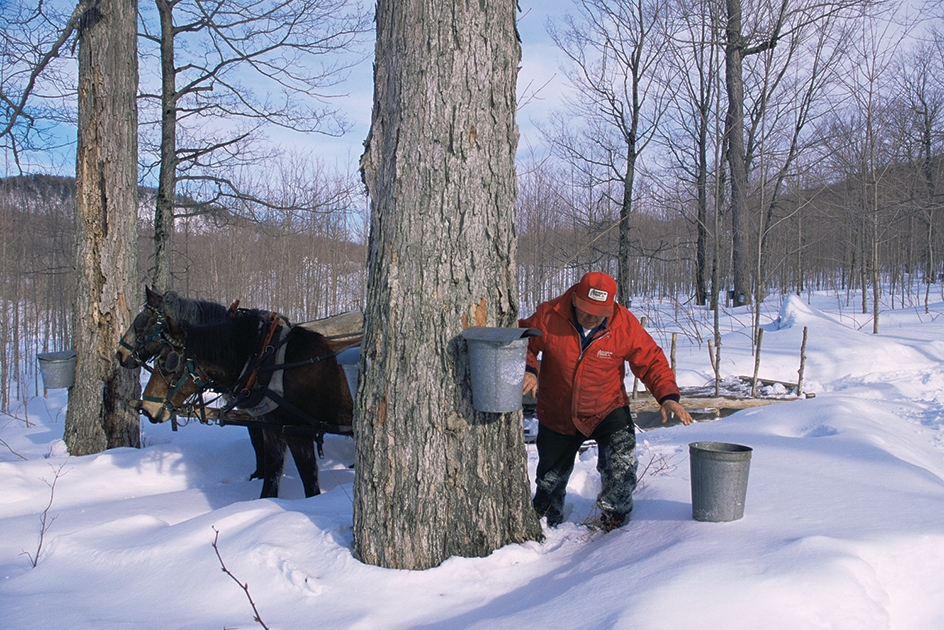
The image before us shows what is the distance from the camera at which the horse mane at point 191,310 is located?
4.11 metres

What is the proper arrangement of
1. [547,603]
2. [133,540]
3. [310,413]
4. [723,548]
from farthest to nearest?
[310,413] < [133,540] < [723,548] < [547,603]

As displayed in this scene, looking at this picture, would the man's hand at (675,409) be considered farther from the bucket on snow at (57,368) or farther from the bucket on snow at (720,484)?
the bucket on snow at (57,368)

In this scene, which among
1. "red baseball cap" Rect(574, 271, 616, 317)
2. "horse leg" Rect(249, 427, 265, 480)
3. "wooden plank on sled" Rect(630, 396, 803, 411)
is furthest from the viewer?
"wooden plank on sled" Rect(630, 396, 803, 411)

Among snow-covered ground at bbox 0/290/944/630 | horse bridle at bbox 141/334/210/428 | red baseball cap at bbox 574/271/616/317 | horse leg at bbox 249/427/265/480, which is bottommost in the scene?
horse leg at bbox 249/427/265/480

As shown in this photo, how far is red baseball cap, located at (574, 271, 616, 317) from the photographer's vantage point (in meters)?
2.85

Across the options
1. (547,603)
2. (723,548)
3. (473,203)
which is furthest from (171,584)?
(723,548)

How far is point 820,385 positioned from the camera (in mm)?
9109

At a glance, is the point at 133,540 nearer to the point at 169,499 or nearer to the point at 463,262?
the point at 169,499

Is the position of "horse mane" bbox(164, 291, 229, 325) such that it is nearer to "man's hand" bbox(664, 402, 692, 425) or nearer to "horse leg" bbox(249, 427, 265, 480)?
"horse leg" bbox(249, 427, 265, 480)

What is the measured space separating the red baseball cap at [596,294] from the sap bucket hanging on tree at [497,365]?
62 cm

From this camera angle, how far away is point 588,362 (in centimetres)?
300

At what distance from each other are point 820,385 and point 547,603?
28.9 feet

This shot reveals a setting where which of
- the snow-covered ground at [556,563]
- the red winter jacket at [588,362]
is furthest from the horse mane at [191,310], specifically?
the red winter jacket at [588,362]

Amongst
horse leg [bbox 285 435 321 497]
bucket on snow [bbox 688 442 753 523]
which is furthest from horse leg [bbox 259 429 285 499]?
bucket on snow [bbox 688 442 753 523]
